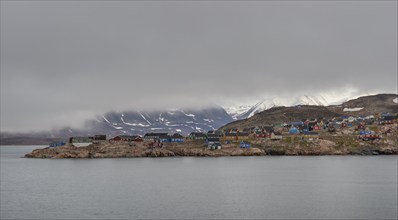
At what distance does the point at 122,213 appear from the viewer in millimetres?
71000

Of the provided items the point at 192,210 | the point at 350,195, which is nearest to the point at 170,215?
the point at 192,210

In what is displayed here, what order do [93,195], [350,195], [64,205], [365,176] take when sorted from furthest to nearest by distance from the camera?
[365,176] < [93,195] < [350,195] < [64,205]

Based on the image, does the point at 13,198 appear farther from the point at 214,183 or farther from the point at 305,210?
the point at 305,210

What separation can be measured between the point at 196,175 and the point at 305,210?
6354 centimetres

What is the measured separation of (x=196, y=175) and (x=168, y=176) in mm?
8956

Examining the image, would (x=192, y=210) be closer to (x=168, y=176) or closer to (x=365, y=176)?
(x=168, y=176)

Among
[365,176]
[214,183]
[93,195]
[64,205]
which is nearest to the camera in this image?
[64,205]

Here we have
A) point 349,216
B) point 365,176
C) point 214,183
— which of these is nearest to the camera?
point 349,216

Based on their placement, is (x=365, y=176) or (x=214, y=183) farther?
(x=365, y=176)

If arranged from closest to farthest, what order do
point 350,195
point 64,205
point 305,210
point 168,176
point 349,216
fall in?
point 349,216
point 305,210
point 64,205
point 350,195
point 168,176

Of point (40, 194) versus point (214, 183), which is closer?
point (40, 194)

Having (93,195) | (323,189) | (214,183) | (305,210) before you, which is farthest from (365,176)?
(93,195)

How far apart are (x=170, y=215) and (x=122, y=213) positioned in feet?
29.0

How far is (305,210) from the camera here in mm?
70625
